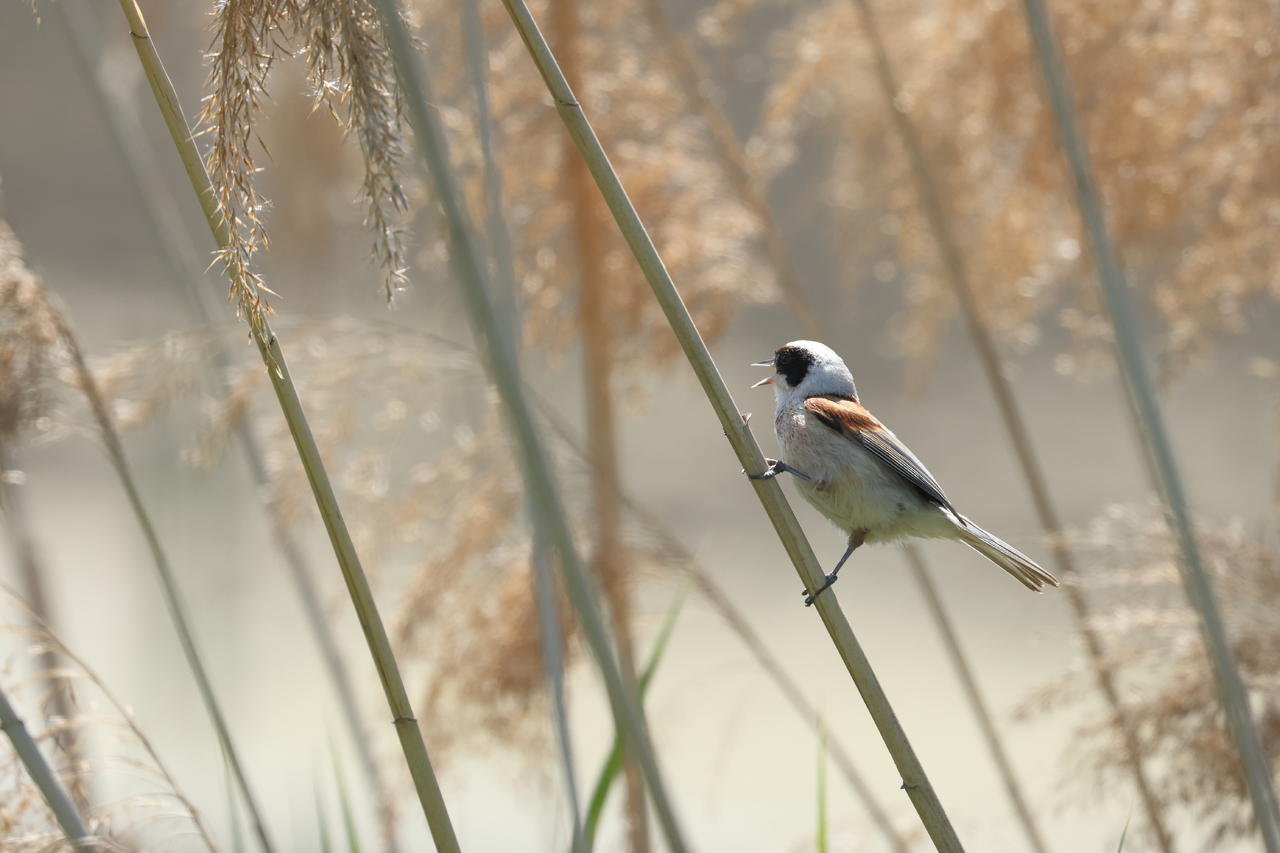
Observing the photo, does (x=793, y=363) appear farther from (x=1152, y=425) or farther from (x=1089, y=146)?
(x=1089, y=146)

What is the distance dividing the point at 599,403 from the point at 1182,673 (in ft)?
3.51

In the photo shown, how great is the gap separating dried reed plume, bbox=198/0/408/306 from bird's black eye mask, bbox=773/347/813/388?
2.24ft

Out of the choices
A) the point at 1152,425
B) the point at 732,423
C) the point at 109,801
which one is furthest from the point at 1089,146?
the point at 109,801

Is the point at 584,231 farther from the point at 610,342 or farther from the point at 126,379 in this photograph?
the point at 126,379

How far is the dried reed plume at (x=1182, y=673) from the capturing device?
1.54m

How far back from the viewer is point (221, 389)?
2086 millimetres

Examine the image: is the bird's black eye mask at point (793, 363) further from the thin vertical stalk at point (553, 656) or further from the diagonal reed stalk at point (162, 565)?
the diagonal reed stalk at point (162, 565)

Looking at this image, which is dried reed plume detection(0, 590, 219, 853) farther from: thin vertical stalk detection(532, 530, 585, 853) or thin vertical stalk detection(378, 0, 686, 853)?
thin vertical stalk detection(378, 0, 686, 853)

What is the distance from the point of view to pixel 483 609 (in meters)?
2.14

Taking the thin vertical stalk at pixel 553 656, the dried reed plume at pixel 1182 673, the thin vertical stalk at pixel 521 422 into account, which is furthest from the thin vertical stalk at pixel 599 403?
the thin vertical stalk at pixel 521 422

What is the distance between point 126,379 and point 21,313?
676 mm

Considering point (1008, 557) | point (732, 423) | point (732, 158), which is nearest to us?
point (732, 423)

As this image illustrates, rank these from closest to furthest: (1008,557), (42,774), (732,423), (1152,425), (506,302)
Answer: (732,423), (42,774), (1008,557), (1152,425), (506,302)

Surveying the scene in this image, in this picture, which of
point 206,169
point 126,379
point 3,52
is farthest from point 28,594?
point 3,52
